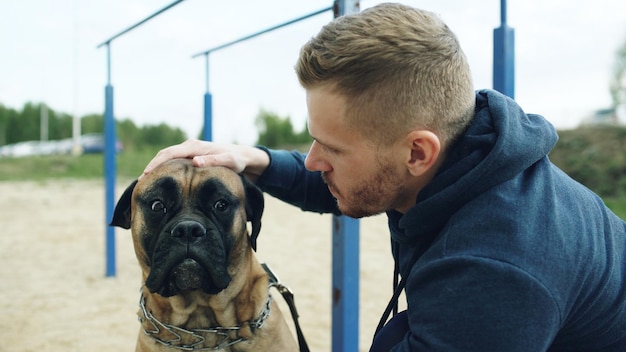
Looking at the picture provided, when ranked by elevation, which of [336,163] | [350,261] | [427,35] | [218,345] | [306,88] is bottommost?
[218,345]

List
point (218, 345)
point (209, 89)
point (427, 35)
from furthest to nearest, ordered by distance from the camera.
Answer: point (209, 89)
point (218, 345)
point (427, 35)

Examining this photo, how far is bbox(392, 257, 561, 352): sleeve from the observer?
1.22m

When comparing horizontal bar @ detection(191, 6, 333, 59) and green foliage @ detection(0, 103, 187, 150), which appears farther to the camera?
green foliage @ detection(0, 103, 187, 150)

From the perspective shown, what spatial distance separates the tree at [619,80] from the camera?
21.7 meters

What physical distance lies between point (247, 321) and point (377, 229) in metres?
6.61

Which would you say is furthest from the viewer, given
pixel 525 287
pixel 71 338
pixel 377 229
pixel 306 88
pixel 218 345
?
pixel 377 229

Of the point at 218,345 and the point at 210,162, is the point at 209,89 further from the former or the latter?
the point at 218,345

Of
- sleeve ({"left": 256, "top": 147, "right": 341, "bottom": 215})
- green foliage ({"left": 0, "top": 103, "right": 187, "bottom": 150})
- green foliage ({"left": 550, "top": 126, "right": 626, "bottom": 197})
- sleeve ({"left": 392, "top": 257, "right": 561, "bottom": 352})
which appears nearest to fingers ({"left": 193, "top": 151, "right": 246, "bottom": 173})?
sleeve ({"left": 256, "top": 147, "right": 341, "bottom": 215})

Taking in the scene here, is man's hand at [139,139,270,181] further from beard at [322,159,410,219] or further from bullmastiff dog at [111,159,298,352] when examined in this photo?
beard at [322,159,410,219]

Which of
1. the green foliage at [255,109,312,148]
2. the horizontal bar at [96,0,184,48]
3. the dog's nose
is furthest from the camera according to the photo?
the green foliage at [255,109,312,148]

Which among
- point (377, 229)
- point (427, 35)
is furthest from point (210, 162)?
point (377, 229)

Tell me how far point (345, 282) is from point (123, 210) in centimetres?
108

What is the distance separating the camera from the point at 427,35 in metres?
1.48

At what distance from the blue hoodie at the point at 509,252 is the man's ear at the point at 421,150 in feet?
0.17
